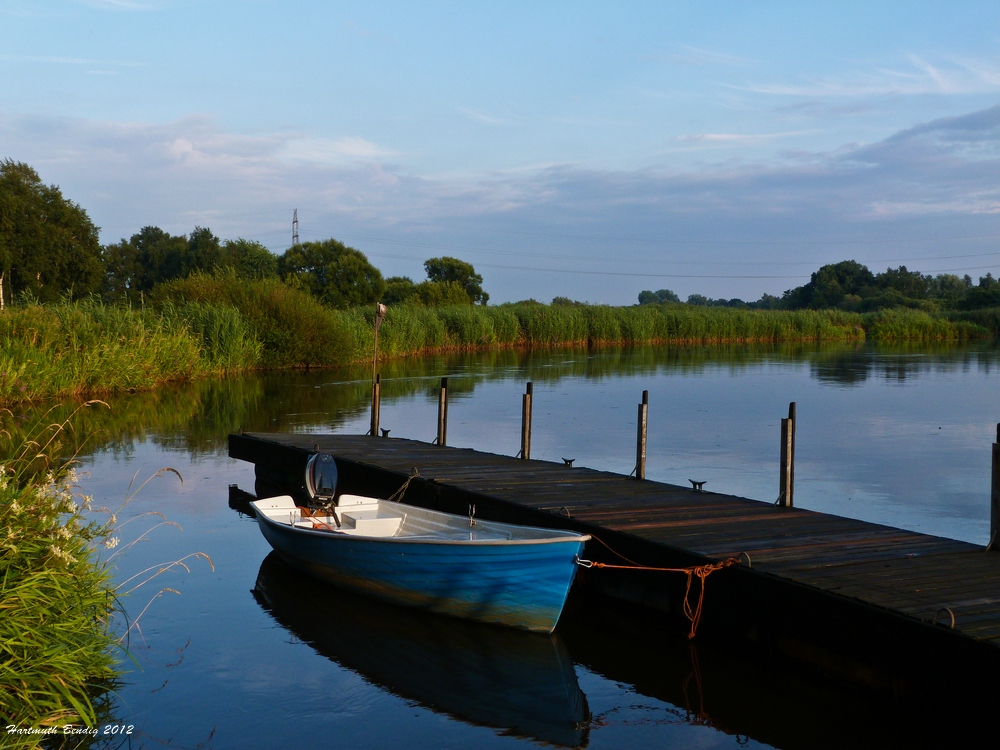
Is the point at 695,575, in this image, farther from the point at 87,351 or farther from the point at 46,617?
the point at 87,351

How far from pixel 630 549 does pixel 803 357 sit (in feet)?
139

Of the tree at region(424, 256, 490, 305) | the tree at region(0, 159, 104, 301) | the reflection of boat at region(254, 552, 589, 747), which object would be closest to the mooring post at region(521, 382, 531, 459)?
the reflection of boat at region(254, 552, 589, 747)

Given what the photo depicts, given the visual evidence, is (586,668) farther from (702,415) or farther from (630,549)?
(702,415)

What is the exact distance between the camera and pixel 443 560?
8250mm

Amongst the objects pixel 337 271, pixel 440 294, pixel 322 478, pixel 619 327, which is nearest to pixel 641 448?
pixel 322 478

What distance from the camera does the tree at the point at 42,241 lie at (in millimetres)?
49844

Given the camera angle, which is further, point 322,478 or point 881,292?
point 881,292

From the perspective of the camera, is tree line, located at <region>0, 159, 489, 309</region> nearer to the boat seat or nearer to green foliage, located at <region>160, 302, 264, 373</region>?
green foliage, located at <region>160, 302, 264, 373</region>

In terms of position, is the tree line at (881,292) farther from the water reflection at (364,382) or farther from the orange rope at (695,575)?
the orange rope at (695,575)

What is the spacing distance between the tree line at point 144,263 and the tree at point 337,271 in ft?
0.23

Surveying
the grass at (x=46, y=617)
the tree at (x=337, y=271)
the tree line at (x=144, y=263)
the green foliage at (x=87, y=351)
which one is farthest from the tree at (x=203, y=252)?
the grass at (x=46, y=617)

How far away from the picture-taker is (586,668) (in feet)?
25.6

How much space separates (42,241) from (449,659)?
1968 inches

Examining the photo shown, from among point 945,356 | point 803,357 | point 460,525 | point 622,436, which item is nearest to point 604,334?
point 803,357
